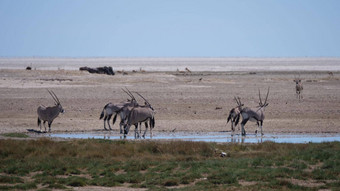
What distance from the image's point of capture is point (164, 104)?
30.0 metres

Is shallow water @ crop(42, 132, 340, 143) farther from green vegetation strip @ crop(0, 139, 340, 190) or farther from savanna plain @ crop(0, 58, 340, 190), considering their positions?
green vegetation strip @ crop(0, 139, 340, 190)

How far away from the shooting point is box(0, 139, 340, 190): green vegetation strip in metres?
11.0

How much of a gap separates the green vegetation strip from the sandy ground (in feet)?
20.2

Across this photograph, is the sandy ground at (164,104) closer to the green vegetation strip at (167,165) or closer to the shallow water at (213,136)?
the shallow water at (213,136)

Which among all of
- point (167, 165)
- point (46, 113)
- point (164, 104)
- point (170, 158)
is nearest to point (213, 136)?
point (170, 158)

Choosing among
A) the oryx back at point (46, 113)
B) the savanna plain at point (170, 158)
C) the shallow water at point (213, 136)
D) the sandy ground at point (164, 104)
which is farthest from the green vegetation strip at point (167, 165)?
the sandy ground at point (164, 104)

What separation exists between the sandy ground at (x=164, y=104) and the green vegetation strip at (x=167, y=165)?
242 inches

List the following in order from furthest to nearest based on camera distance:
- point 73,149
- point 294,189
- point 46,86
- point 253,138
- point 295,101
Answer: point 46,86 < point 295,101 < point 253,138 < point 73,149 < point 294,189

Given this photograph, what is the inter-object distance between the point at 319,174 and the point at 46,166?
5811mm

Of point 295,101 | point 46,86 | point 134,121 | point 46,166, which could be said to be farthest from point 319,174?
point 46,86

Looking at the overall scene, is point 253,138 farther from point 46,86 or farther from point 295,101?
point 46,86

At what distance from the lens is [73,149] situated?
14789 millimetres

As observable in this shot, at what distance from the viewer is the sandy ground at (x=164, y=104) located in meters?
22.4

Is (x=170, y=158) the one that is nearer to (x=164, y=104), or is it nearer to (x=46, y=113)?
(x=46, y=113)
